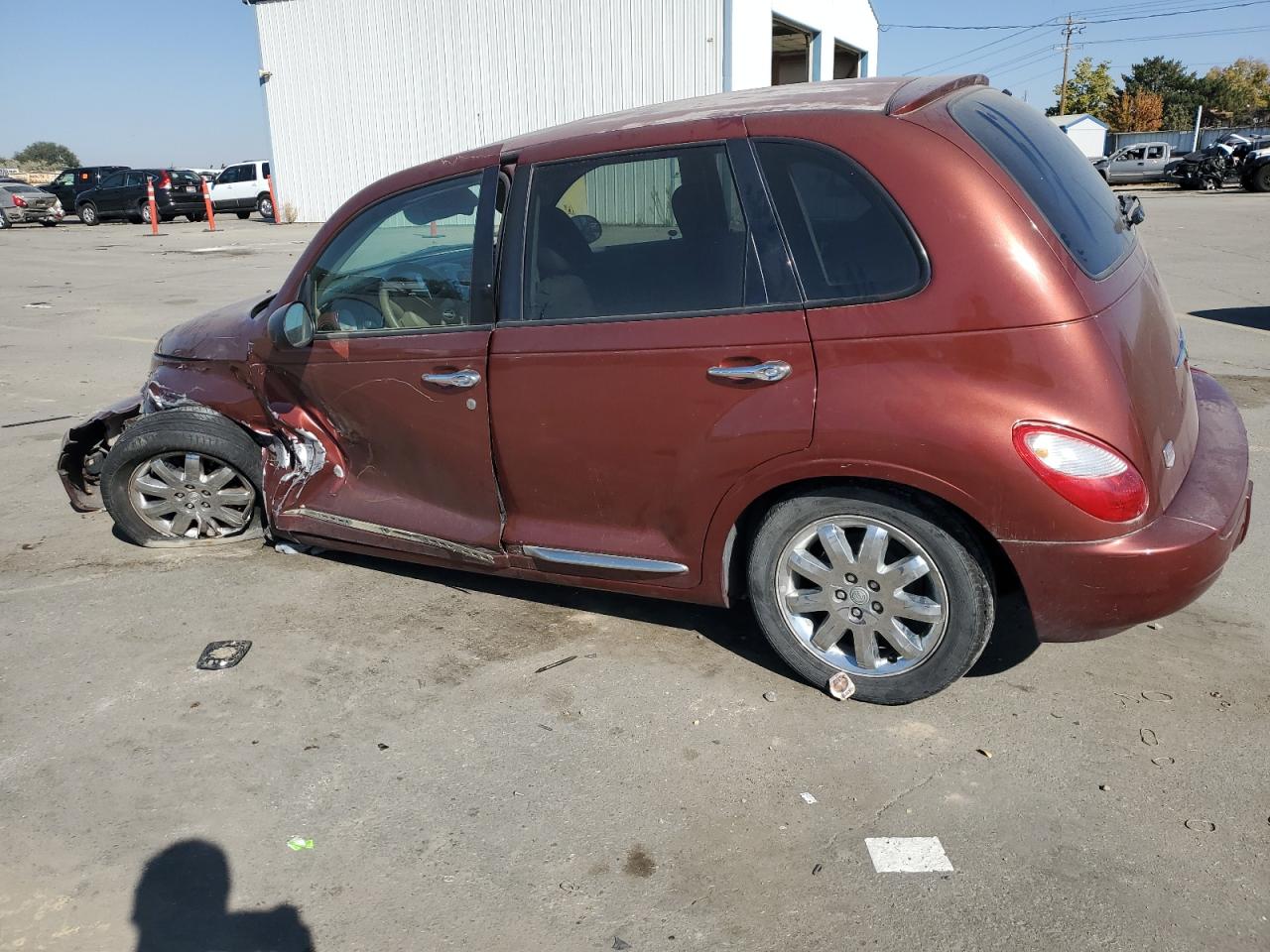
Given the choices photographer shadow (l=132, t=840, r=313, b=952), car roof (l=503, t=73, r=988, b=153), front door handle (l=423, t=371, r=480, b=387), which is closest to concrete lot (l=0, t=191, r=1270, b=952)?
photographer shadow (l=132, t=840, r=313, b=952)

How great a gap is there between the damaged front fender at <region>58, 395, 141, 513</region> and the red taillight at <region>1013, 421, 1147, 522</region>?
4424 millimetres

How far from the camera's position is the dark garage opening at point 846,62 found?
28.3 meters

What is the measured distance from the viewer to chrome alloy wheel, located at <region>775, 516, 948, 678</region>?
123 inches

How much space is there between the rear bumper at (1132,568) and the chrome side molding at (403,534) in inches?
76.7

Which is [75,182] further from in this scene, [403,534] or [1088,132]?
[1088,132]

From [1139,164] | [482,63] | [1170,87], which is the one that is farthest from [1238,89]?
[482,63]

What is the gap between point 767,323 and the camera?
311 cm

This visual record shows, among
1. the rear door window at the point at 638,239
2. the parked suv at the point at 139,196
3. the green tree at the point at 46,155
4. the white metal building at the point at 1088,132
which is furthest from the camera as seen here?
the green tree at the point at 46,155

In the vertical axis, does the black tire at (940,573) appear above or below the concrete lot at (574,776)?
above

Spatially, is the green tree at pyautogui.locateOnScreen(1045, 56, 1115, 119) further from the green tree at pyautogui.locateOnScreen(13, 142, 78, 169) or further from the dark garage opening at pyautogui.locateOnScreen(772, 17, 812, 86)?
the green tree at pyautogui.locateOnScreen(13, 142, 78, 169)

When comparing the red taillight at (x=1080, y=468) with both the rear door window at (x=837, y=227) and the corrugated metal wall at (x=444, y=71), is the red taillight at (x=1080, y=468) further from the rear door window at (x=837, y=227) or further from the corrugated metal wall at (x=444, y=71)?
the corrugated metal wall at (x=444, y=71)

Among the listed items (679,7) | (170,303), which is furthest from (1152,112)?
(170,303)

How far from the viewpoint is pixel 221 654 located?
3.90 m

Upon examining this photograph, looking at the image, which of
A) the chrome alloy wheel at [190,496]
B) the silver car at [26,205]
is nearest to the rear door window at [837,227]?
the chrome alloy wheel at [190,496]
